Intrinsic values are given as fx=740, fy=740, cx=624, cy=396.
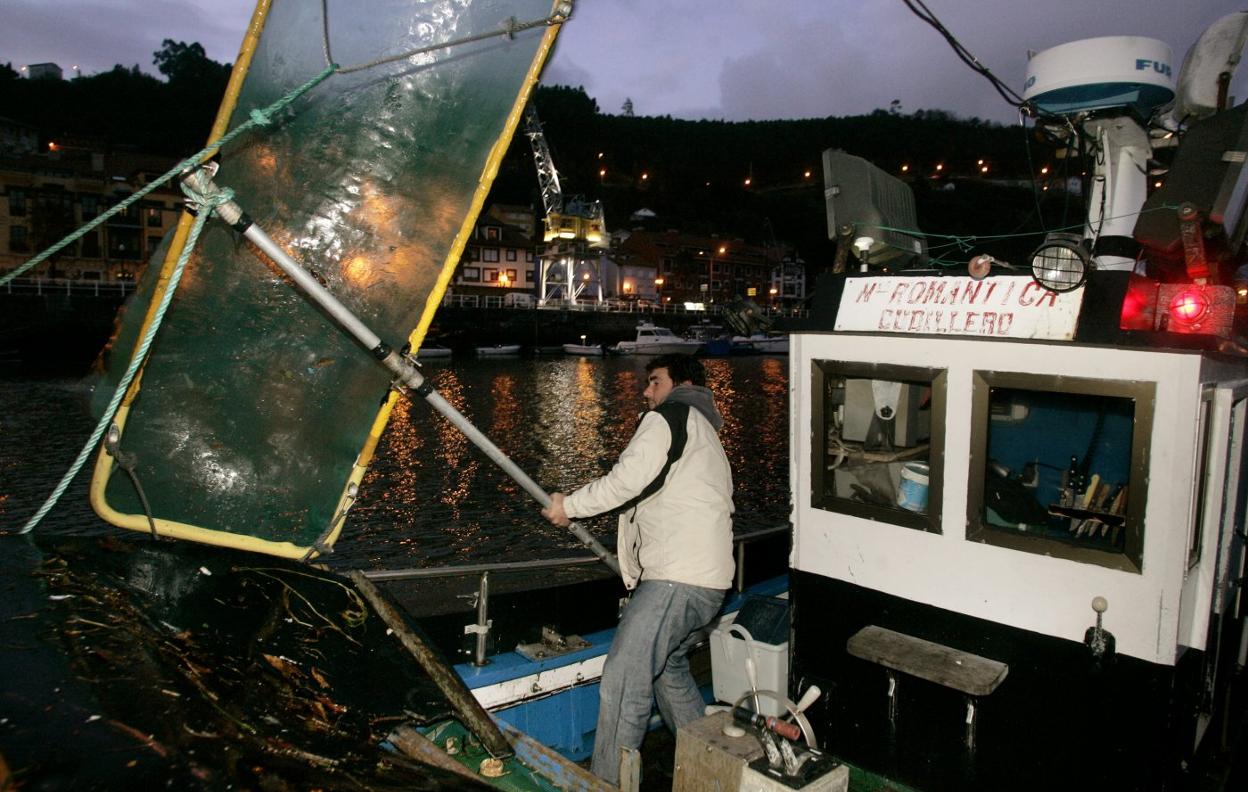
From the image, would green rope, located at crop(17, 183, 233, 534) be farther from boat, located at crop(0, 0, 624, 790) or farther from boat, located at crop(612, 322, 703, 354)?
boat, located at crop(612, 322, 703, 354)

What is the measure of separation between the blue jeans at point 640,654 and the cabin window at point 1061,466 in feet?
5.94

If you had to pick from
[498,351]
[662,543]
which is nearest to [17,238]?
[498,351]

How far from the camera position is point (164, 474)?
3.77 meters

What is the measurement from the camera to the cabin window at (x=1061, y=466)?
4055mm

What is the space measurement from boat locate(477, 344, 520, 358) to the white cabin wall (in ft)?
197

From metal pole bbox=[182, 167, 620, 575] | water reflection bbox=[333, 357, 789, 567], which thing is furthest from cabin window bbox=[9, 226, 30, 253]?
metal pole bbox=[182, 167, 620, 575]

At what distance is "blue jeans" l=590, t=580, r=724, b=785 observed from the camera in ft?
14.4

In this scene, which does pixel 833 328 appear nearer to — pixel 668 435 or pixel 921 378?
pixel 921 378

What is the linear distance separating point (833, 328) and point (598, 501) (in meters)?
2.15

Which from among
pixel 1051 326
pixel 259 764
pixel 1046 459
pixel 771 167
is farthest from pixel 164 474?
pixel 771 167

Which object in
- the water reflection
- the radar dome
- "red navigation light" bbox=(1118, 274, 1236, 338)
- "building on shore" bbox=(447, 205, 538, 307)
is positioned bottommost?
the water reflection

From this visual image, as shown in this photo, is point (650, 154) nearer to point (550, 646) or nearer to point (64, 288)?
point (64, 288)

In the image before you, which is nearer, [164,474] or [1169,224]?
[164,474]

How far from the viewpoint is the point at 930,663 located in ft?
14.5
